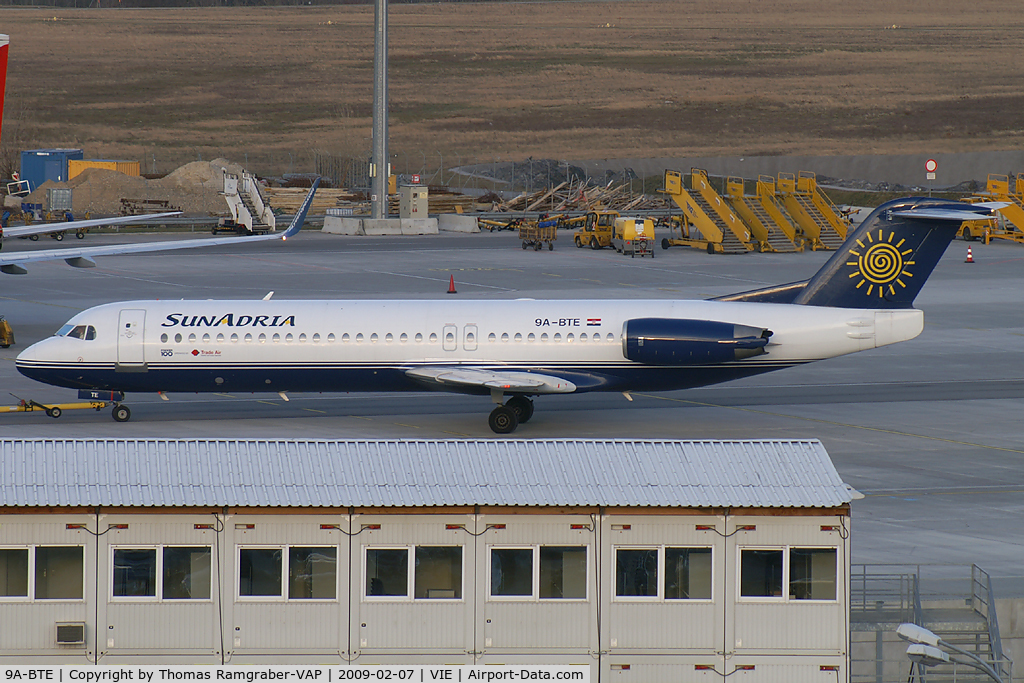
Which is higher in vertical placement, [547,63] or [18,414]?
[547,63]

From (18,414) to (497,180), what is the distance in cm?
7864

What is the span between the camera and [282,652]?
14609mm

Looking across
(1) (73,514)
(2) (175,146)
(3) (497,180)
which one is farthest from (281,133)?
(1) (73,514)

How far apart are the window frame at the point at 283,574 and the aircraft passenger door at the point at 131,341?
18.5m

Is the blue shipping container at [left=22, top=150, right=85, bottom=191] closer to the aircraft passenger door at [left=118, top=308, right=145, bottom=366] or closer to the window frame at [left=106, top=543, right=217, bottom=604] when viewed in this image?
the aircraft passenger door at [left=118, top=308, right=145, bottom=366]

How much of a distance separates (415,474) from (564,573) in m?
2.11

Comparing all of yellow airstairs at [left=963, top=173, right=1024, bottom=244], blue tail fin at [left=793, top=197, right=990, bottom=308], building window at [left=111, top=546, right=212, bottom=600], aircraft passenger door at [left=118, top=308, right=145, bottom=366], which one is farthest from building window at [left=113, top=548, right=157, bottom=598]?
yellow airstairs at [left=963, top=173, right=1024, bottom=244]

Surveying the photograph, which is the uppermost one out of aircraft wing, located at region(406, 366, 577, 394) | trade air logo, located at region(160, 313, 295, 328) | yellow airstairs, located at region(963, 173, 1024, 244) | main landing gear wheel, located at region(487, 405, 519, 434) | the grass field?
the grass field

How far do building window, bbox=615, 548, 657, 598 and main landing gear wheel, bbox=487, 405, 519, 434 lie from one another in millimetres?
17110

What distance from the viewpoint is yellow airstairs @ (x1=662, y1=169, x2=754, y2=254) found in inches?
2830

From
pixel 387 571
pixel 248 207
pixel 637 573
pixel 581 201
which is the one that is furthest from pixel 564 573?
pixel 581 201

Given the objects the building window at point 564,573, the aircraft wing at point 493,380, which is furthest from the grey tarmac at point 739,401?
the building window at point 564,573

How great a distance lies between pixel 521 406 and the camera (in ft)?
108

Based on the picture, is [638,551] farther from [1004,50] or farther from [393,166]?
[1004,50]
